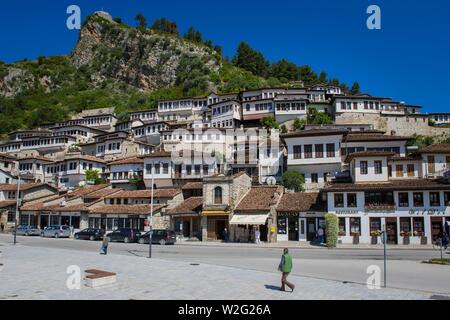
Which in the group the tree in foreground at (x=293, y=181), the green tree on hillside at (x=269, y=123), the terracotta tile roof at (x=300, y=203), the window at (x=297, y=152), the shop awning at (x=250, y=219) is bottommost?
the shop awning at (x=250, y=219)

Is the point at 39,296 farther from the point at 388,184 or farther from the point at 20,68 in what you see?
the point at 20,68

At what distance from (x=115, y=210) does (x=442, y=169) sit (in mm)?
40230

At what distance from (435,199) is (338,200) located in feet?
29.8

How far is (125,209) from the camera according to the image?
168ft

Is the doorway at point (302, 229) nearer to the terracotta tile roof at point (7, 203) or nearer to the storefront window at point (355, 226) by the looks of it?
the storefront window at point (355, 226)

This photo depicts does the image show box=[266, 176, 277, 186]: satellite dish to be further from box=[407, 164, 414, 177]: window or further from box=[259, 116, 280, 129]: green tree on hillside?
box=[259, 116, 280, 129]: green tree on hillside

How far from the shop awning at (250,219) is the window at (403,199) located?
1334cm

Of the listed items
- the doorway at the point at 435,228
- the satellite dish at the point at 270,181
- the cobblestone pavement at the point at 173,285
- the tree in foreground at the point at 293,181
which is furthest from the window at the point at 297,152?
the cobblestone pavement at the point at 173,285

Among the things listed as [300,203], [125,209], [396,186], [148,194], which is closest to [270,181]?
[300,203]

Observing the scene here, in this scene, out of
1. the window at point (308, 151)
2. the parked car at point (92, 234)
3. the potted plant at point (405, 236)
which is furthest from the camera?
the window at point (308, 151)

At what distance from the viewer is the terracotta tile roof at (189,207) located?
47250 mm

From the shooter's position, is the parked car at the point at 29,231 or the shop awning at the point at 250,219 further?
the parked car at the point at 29,231

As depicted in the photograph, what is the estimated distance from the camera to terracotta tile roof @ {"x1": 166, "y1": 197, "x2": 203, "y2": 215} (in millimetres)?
47250

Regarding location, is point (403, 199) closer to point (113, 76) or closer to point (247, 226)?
point (247, 226)
